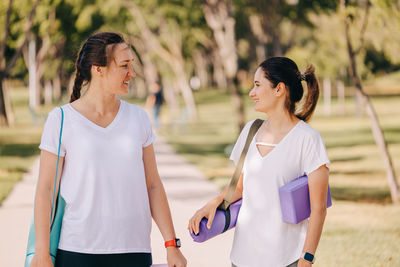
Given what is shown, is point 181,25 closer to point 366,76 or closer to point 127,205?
point 366,76

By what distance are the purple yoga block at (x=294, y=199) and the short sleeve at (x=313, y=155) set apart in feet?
0.20

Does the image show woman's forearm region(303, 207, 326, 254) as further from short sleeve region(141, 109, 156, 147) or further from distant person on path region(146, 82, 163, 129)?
distant person on path region(146, 82, 163, 129)

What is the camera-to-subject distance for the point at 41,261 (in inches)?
99.7

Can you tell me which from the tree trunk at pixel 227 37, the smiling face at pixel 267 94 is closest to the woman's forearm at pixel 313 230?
the smiling face at pixel 267 94

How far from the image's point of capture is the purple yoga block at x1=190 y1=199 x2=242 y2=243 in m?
2.98

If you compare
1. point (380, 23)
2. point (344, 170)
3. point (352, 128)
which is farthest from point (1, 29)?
point (380, 23)

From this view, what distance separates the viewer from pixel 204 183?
1091cm

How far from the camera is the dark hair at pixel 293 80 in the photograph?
121 inches

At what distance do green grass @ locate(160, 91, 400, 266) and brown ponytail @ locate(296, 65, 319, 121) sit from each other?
9.35ft

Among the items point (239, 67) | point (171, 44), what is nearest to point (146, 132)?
point (239, 67)

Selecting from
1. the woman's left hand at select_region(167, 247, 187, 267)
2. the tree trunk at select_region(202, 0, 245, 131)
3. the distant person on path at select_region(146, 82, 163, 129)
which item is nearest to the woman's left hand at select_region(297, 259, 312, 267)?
the woman's left hand at select_region(167, 247, 187, 267)

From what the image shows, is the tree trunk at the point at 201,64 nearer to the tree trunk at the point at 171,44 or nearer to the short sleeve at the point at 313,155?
the tree trunk at the point at 171,44

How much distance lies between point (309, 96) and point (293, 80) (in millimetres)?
155

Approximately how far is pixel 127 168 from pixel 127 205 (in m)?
0.15
